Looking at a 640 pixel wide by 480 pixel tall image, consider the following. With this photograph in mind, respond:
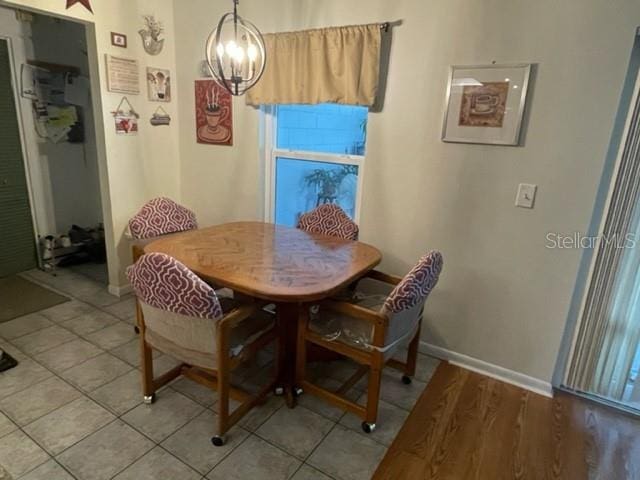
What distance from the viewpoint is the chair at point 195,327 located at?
1.60m

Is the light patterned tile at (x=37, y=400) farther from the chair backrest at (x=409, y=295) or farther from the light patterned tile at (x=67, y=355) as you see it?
the chair backrest at (x=409, y=295)

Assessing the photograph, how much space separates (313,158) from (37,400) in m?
2.22

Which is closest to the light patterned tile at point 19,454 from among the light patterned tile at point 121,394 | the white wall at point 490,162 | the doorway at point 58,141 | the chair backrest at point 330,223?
the light patterned tile at point 121,394

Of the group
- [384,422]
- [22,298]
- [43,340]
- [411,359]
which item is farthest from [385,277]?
[22,298]

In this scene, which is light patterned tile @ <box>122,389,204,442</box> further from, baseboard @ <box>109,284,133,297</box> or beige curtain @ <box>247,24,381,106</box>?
beige curtain @ <box>247,24,381,106</box>

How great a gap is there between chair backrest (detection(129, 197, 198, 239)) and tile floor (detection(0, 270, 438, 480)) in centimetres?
77

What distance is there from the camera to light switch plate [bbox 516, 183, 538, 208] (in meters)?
2.12

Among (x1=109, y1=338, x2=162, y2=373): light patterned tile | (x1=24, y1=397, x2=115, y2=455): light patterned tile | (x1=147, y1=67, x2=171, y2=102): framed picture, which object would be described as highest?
(x1=147, y1=67, x2=171, y2=102): framed picture

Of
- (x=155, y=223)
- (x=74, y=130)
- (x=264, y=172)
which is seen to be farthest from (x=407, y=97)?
(x=74, y=130)

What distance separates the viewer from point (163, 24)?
10.4 feet

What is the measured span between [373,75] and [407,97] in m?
0.25

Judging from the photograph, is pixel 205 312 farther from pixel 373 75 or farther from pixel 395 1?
pixel 395 1

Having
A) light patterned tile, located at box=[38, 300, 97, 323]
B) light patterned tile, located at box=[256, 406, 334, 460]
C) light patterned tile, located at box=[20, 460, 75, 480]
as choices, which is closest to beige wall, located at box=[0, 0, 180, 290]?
light patterned tile, located at box=[38, 300, 97, 323]

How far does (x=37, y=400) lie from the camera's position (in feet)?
6.70
